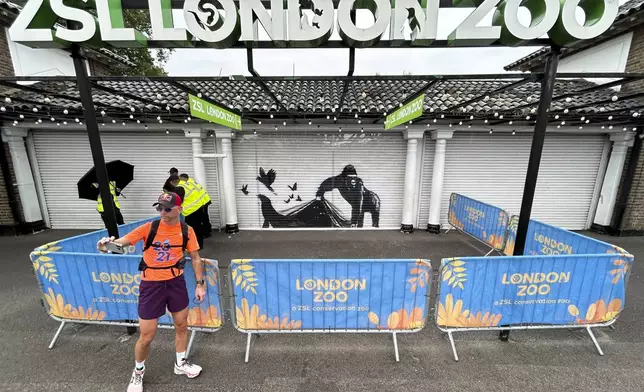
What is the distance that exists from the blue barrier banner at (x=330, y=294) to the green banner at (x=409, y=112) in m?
2.05

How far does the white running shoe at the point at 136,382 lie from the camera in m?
2.53

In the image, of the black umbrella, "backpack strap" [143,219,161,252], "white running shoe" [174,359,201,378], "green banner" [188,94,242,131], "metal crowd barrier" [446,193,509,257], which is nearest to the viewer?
"backpack strap" [143,219,161,252]

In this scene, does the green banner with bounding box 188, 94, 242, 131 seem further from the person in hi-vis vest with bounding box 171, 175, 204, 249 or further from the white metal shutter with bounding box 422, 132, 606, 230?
the white metal shutter with bounding box 422, 132, 606, 230

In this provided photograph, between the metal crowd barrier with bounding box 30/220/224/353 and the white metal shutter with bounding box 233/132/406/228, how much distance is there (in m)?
4.84

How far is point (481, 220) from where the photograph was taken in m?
5.94

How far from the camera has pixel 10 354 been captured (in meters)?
3.02

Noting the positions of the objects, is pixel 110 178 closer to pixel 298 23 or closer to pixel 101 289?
pixel 101 289

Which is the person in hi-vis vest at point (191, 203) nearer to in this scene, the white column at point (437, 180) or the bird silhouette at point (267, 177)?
the bird silhouette at point (267, 177)

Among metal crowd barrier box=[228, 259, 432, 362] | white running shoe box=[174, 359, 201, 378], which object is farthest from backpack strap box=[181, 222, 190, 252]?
white running shoe box=[174, 359, 201, 378]

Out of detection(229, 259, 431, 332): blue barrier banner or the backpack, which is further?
detection(229, 259, 431, 332): blue barrier banner

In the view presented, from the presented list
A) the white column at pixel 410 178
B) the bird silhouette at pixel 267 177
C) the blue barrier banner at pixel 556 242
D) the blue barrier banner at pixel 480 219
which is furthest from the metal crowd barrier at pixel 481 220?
the bird silhouette at pixel 267 177

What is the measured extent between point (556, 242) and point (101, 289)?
279 inches

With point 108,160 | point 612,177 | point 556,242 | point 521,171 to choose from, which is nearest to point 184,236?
point 556,242

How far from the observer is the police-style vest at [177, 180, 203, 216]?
5195mm
